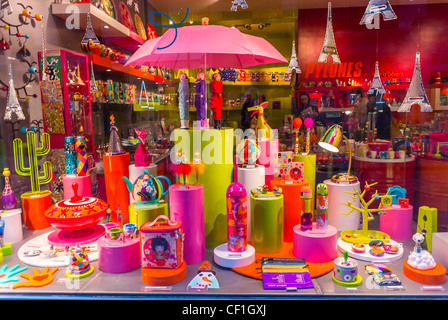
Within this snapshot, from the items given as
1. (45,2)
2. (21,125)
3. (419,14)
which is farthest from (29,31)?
(419,14)

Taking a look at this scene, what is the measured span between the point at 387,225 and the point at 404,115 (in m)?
1.69

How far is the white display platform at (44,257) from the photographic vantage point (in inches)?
91.7

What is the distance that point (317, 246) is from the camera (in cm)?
230

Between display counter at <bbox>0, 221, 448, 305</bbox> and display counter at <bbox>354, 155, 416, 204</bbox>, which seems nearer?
display counter at <bbox>0, 221, 448, 305</bbox>

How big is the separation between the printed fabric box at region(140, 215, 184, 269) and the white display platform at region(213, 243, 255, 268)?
297mm

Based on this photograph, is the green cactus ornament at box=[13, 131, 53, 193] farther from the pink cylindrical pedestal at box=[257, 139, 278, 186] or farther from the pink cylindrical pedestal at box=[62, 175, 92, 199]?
the pink cylindrical pedestal at box=[257, 139, 278, 186]

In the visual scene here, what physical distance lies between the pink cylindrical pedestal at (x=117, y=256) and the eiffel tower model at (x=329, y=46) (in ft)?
9.38

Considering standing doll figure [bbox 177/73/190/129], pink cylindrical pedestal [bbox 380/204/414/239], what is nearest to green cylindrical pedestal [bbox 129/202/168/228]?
standing doll figure [bbox 177/73/190/129]

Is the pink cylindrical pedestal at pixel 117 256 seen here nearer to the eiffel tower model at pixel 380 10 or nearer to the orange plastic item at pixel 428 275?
the orange plastic item at pixel 428 275

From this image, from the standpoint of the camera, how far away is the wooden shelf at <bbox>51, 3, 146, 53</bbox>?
3305mm

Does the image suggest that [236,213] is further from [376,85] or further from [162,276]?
[376,85]

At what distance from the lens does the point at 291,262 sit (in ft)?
7.46

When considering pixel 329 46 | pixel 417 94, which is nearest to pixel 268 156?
pixel 329 46
